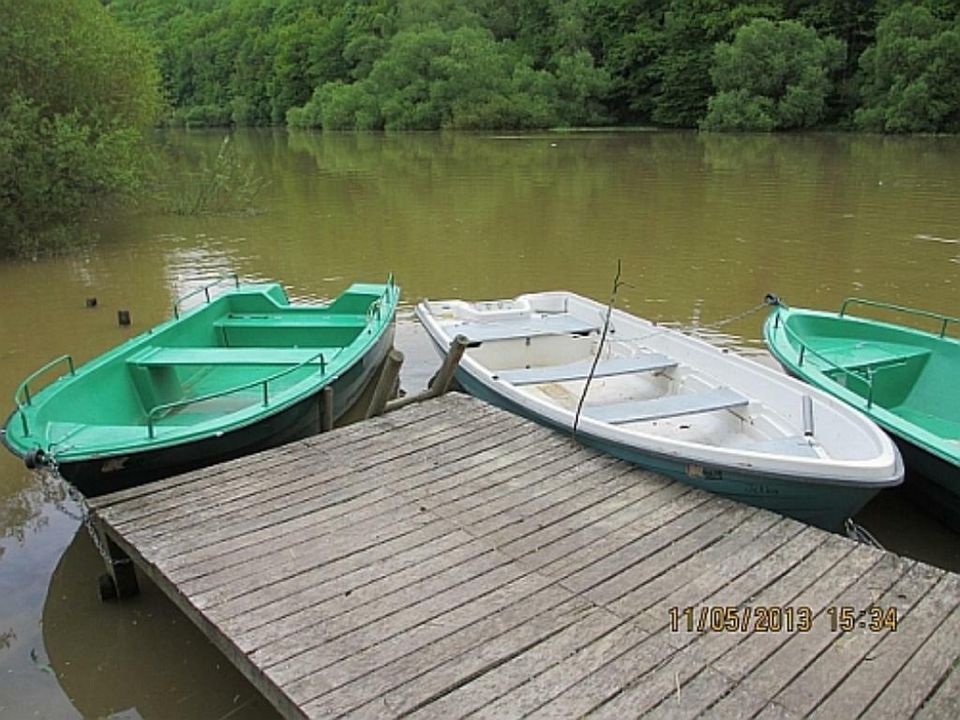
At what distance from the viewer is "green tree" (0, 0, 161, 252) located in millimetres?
12328

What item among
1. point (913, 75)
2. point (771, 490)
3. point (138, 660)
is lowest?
point (138, 660)

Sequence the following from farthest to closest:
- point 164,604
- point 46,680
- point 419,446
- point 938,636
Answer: point 419,446 → point 164,604 → point 46,680 → point 938,636

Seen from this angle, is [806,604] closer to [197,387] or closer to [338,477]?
[338,477]

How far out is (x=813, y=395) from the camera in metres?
4.89

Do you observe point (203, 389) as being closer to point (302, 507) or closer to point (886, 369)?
point (302, 507)

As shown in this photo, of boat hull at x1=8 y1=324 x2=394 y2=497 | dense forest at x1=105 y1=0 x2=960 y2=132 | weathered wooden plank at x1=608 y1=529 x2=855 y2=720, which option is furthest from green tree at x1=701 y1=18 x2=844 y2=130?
weathered wooden plank at x1=608 y1=529 x2=855 y2=720

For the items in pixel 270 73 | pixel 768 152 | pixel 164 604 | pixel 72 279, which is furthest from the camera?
pixel 270 73

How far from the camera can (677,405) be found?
5.09 metres

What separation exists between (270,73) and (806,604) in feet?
229

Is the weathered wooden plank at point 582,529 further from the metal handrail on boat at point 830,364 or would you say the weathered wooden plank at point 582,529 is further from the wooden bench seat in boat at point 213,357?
the wooden bench seat in boat at point 213,357

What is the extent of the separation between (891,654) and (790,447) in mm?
1427

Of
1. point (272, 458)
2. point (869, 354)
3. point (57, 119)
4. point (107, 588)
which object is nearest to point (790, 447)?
point (869, 354)

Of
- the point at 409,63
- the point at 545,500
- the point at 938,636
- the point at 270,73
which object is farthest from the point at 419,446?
the point at 270,73
